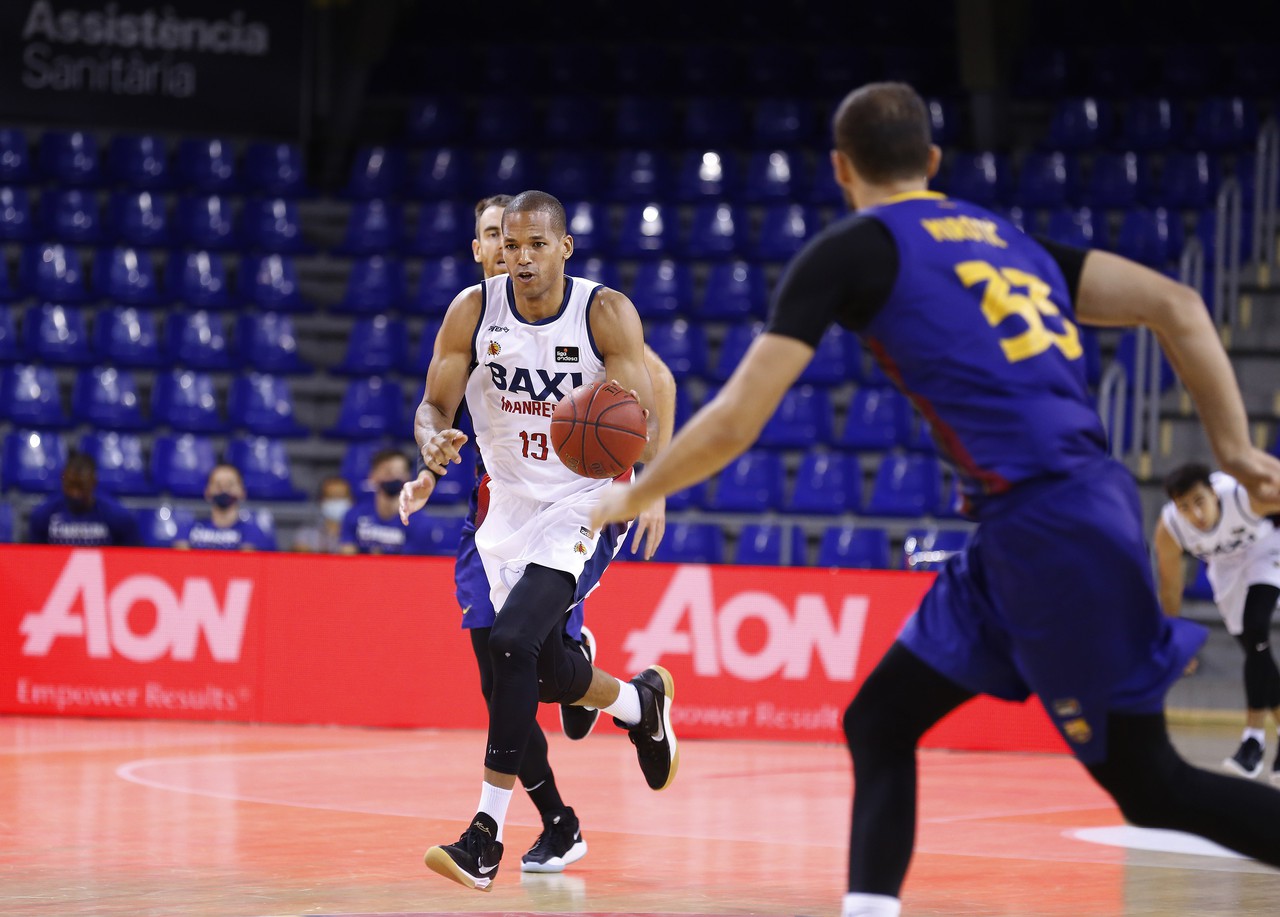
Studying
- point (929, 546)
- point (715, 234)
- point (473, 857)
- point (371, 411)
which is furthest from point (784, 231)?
point (473, 857)

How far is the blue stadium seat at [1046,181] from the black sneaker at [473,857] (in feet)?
37.4

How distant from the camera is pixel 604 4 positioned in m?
18.6

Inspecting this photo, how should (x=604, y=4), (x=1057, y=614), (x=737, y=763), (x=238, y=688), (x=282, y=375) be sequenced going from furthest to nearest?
1. (x=604, y=4)
2. (x=282, y=375)
3. (x=238, y=688)
4. (x=737, y=763)
5. (x=1057, y=614)

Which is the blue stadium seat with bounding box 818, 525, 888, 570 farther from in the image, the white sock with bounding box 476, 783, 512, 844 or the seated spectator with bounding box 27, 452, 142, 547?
the white sock with bounding box 476, 783, 512, 844

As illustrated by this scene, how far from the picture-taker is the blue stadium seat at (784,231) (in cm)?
1557

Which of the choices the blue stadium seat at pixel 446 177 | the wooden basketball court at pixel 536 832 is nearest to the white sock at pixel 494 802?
the wooden basketball court at pixel 536 832

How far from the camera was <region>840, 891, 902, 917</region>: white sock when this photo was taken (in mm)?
3662

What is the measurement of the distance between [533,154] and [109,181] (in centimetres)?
393

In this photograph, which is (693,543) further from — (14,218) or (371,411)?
(14,218)

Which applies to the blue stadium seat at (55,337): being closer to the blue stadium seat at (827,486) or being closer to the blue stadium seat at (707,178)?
the blue stadium seat at (707,178)

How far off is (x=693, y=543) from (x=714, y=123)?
206 inches

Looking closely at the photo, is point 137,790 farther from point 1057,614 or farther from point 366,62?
point 366,62

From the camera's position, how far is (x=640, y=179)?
645 inches

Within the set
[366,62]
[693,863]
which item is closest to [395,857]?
[693,863]
